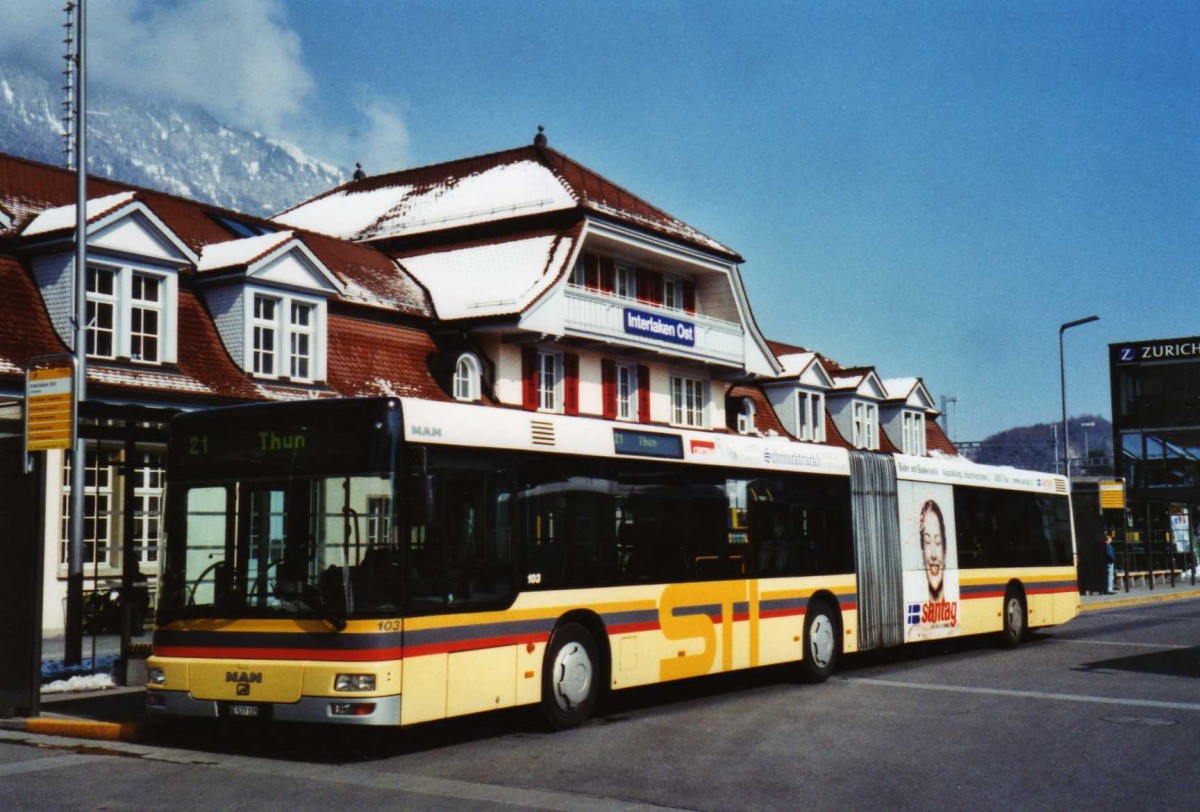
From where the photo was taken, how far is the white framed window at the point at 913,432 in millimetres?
54812

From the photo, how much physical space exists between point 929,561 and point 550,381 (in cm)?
1701

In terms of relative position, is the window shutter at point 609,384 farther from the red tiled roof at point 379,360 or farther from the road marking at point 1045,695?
the road marking at point 1045,695

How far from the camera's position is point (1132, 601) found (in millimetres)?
36812

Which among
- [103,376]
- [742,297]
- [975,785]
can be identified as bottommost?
[975,785]

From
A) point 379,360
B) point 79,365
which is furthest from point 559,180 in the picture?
point 79,365

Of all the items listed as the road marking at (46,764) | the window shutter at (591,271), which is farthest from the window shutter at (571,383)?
the road marking at (46,764)

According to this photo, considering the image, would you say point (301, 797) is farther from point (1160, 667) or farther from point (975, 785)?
point (1160, 667)

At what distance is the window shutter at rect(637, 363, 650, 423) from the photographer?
3800cm

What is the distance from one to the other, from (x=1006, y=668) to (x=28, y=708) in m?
11.8

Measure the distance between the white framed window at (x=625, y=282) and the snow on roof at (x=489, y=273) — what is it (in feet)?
10.4

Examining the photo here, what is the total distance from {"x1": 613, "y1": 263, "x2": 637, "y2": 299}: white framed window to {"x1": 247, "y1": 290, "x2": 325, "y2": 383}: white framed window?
11545mm

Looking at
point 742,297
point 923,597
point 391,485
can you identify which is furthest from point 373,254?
point 391,485

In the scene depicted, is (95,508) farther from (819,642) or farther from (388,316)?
(819,642)

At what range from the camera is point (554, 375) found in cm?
3531
